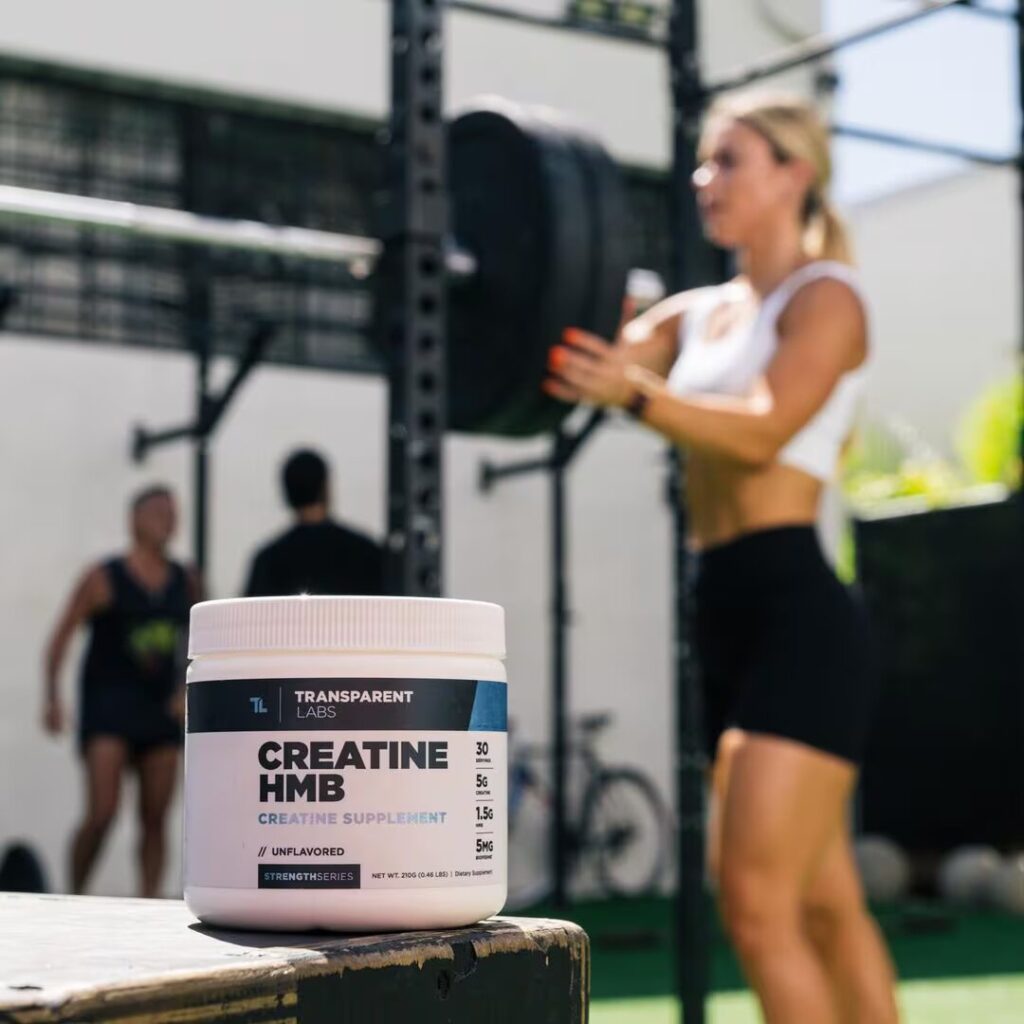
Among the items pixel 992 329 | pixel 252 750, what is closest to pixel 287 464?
pixel 252 750

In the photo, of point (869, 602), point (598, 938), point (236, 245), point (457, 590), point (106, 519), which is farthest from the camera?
point (869, 602)

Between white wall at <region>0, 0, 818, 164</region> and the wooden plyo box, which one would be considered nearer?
the wooden plyo box

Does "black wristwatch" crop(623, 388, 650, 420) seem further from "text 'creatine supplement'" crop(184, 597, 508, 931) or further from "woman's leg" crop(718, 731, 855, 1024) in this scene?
"text 'creatine supplement'" crop(184, 597, 508, 931)

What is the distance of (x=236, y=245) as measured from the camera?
2.19 meters

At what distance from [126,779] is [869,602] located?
3.22 metres

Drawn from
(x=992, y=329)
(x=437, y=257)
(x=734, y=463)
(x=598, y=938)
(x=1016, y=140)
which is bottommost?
(x=598, y=938)

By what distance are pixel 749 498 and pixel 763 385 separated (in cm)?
14

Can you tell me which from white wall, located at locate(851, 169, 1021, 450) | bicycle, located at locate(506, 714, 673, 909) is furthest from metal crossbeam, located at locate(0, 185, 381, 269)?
white wall, located at locate(851, 169, 1021, 450)

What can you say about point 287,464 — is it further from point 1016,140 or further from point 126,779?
point 126,779

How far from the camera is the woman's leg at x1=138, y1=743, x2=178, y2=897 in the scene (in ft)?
15.8

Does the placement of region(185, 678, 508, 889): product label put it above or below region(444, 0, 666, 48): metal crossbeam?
below

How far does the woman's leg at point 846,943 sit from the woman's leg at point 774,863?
50 mm

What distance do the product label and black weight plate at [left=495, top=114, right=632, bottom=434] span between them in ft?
4.24

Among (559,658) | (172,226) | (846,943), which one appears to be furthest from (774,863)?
(559,658)
